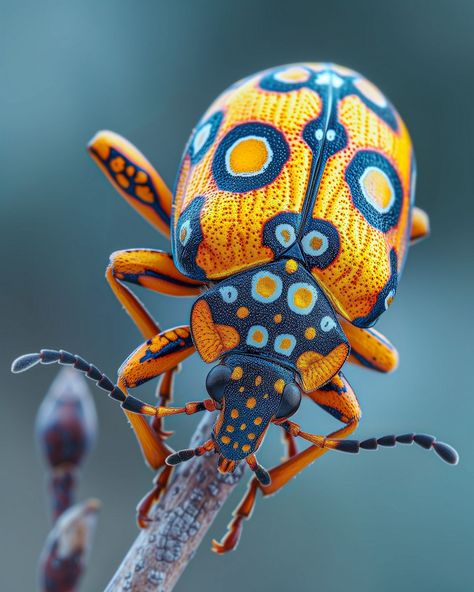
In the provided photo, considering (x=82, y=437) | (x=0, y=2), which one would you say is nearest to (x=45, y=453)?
(x=82, y=437)

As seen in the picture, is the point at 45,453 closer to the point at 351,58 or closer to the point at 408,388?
the point at 408,388

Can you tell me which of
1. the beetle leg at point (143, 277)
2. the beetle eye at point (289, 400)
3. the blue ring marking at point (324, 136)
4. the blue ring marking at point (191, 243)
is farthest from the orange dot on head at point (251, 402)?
the blue ring marking at point (324, 136)

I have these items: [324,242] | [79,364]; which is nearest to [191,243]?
[324,242]

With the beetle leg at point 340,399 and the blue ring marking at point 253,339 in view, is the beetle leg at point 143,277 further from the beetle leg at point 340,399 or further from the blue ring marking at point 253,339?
the beetle leg at point 340,399

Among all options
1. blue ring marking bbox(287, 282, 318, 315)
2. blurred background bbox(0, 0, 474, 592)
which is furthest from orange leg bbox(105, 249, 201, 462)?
blurred background bbox(0, 0, 474, 592)

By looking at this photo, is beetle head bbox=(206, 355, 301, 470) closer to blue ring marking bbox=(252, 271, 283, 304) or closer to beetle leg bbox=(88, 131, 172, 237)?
blue ring marking bbox=(252, 271, 283, 304)

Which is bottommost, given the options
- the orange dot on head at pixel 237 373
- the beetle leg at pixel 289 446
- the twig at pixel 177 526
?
the twig at pixel 177 526

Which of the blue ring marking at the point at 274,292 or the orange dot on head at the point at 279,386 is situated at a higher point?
the blue ring marking at the point at 274,292

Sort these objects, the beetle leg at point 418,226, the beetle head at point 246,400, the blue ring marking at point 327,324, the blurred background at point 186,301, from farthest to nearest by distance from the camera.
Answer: the blurred background at point 186,301 < the beetle leg at point 418,226 < the blue ring marking at point 327,324 < the beetle head at point 246,400
